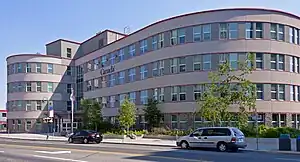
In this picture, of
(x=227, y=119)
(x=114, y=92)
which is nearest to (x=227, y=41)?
(x=227, y=119)

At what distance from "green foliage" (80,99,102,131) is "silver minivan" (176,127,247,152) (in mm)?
26925

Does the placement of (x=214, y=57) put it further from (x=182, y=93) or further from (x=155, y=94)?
(x=155, y=94)

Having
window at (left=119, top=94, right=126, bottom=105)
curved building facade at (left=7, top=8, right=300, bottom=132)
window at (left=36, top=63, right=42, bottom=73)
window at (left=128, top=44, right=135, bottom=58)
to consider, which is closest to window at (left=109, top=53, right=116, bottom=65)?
window at (left=128, top=44, right=135, bottom=58)

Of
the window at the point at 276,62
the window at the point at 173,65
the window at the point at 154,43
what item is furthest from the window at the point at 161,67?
the window at the point at 276,62

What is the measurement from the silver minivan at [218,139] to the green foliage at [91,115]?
26.9 metres

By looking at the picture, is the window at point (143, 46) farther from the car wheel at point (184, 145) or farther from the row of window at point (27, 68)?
the row of window at point (27, 68)

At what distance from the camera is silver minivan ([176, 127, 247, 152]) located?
23.9 metres

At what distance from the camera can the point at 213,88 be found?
1316 inches

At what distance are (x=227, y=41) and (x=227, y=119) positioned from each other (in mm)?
9883

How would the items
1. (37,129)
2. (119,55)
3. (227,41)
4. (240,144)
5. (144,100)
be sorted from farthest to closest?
1. (37,129)
2. (119,55)
3. (144,100)
4. (227,41)
5. (240,144)

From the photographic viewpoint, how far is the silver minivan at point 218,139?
78.4ft

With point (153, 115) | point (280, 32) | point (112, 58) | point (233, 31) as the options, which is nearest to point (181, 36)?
point (233, 31)

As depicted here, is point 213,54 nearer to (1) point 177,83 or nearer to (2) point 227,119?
(1) point 177,83

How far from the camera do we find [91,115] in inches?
2034
